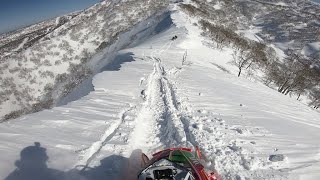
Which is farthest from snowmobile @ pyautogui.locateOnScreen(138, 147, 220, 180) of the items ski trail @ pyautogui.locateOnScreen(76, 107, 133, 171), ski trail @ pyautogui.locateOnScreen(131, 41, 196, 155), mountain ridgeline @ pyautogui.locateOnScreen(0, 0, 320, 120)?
mountain ridgeline @ pyautogui.locateOnScreen(0, 0, 320, 120)

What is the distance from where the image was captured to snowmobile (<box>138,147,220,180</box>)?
884 cm

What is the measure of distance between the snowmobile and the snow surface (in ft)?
3.81

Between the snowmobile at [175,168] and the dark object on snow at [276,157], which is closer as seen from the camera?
the snowmobile at [175,168]

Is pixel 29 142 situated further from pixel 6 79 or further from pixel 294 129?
pixel 6 79

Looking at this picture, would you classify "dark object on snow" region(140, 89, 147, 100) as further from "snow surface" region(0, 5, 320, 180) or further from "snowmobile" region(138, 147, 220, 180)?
"snowmobile" region(138, 147, 220, 180)

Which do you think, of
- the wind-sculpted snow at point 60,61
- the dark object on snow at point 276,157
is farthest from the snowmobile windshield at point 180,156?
the wind-sculpted snow at point 60,61

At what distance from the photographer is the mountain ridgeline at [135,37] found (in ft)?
162

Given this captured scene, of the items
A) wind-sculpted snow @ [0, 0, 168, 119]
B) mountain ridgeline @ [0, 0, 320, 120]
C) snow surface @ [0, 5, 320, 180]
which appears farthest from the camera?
wind-sculpted snow @ [0, 0, 168, 119]

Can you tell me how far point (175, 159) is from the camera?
31.6ft

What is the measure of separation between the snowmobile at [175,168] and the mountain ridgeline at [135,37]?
28670 millimetres

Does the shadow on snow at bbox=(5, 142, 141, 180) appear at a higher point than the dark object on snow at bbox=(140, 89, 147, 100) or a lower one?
lower

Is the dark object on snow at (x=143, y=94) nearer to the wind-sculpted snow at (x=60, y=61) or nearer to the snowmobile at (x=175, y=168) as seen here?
the snowmobile at (x=175, y=168)

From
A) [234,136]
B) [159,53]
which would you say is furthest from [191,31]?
[234,136]

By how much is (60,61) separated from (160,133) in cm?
6352
